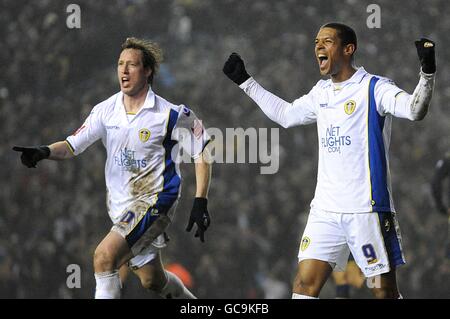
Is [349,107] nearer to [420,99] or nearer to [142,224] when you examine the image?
[420,99]

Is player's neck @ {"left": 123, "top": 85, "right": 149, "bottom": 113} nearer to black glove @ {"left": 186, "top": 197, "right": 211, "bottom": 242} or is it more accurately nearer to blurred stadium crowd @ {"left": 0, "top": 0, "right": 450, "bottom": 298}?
black glove @ {"left": 186, "top": 197, "right": 211, "bottom": 242}

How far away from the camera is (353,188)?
5.83 m

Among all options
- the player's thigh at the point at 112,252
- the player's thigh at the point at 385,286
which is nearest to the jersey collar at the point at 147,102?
the player's thigh at the point at 112,252

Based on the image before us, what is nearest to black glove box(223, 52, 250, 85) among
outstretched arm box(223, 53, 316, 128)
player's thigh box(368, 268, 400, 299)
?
outstretched arm box(223, 53, 316, 128)

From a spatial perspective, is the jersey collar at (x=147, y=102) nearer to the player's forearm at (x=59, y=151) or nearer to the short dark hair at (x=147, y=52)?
the short dark hair at (x=147, y=52)

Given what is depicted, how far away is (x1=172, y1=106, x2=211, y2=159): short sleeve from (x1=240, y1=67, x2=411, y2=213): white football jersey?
3.49ft

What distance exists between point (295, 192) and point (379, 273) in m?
4.08

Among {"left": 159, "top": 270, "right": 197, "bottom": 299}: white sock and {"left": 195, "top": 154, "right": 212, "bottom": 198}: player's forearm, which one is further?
{"left": 159, "top": 270, "right": 197, "bottom": 299}: white sock

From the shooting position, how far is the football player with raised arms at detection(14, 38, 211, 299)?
6.36 metres

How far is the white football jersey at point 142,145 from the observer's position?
6.46 m

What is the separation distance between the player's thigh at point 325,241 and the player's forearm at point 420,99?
2.72 feet

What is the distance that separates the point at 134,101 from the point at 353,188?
5.89 feet
